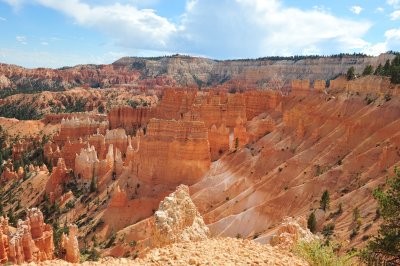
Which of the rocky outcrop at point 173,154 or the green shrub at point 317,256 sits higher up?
the green shrub at point 317,256

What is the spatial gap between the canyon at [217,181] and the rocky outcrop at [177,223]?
63mm

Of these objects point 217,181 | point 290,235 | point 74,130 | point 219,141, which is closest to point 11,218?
point 217,181

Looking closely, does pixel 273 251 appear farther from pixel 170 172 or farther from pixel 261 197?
pixel 170 172

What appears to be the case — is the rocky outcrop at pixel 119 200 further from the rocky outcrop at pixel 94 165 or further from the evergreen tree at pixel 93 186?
the rocky outcrop at pixel 94 165

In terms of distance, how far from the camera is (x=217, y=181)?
42125mm

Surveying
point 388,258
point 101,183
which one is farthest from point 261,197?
point 388,258

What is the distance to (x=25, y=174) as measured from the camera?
57375mm

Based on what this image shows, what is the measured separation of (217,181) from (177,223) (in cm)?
2537

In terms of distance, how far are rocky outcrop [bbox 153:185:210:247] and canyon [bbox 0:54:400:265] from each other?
0.21 ft

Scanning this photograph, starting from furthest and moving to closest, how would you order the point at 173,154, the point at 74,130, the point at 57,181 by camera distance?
the point at 74,130 → the point at 57,181 → the point at 173,154

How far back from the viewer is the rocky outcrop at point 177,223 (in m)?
15.5

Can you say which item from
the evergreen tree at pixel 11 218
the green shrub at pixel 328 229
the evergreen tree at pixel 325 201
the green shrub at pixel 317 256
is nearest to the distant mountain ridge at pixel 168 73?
the evergreen tree at pixel 11 218

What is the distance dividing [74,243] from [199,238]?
13664 millimetres

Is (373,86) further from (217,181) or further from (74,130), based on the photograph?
(74,130)
